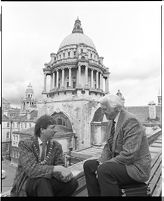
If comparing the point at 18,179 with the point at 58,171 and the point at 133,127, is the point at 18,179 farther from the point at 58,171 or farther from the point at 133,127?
the point at 133,127

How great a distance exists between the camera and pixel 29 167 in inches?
43.9

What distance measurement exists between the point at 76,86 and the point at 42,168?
10.5 m

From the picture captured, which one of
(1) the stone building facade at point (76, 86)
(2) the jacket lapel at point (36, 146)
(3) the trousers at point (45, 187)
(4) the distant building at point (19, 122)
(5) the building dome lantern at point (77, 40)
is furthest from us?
(5) the building dome lantern at point (77, 40)

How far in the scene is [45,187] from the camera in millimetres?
1071

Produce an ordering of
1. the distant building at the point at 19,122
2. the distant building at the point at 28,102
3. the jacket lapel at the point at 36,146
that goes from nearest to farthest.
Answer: the jacket lapel at the point at 36,146 → the distant building at the point at 19,122 → the distant building at the point at 28,102

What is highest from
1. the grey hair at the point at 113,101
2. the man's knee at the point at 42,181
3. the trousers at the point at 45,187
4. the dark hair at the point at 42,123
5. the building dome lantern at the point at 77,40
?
the building dome lantern at the point at 77,40

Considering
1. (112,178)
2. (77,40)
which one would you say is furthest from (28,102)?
(112,178)

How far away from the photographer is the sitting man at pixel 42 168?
43.4 inches

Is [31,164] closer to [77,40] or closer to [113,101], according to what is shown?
[113,101]

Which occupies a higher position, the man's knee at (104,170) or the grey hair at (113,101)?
the grey hair at (113,101)

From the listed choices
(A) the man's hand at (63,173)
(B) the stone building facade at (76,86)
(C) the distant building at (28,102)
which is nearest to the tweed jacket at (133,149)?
(A) the man's hand at (63,173)

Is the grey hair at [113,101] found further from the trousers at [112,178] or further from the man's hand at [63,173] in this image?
the man's hand at [63,173]

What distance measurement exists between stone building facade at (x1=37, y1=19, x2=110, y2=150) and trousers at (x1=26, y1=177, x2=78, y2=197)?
8985 mm

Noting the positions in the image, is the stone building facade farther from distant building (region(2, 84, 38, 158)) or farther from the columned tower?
the columned tower
